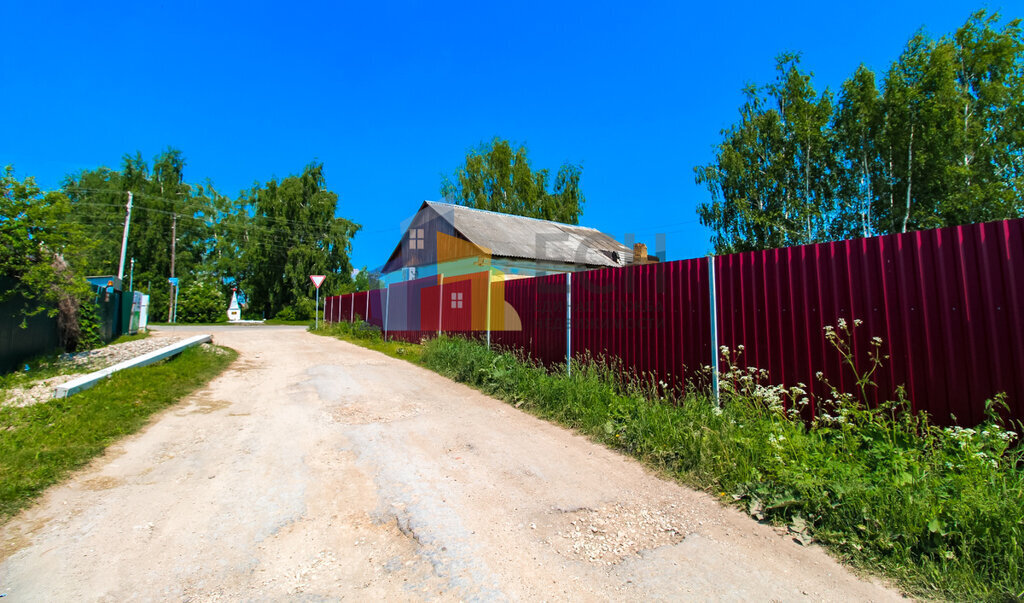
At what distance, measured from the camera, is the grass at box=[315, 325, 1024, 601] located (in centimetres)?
216

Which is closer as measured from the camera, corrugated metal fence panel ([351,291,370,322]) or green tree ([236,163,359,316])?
corrugated metal fence panel ([351,291,370,322])

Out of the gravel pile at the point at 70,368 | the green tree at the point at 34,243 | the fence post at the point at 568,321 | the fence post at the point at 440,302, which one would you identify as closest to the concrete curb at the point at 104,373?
the gravel pile at the point at 70,368

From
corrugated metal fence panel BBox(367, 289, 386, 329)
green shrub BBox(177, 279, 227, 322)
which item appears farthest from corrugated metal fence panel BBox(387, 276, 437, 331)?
green shrub BBox(177, 279, 227, 322)

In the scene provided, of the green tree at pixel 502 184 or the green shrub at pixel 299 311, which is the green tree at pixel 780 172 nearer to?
the green tree at pixel 502 184

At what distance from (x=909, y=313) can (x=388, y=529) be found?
412 cm

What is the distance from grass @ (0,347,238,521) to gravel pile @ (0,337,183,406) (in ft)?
1.49

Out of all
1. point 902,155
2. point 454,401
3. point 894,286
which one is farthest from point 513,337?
point 902,155

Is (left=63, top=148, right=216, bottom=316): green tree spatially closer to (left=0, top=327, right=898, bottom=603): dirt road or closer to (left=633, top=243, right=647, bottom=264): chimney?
(left=633, top=243, right=647, bottom=264): chimney

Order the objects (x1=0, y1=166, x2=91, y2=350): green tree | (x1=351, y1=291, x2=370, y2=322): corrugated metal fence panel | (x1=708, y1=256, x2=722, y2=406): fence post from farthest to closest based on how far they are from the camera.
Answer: (x1=351, y1=291, x2=370, y2=322): corrugated metal fence panel
(x1=0, y1=166, x2=91, y2=350): green tree
(x1=708, y1=256, x2=722, y2=406): fence post

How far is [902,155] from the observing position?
731 inches

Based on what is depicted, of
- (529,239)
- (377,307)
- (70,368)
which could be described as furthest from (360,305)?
(70,368)

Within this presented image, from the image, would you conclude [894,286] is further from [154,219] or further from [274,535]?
[154,219]

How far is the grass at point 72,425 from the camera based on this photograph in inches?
128

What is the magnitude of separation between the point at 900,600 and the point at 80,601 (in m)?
3.74
